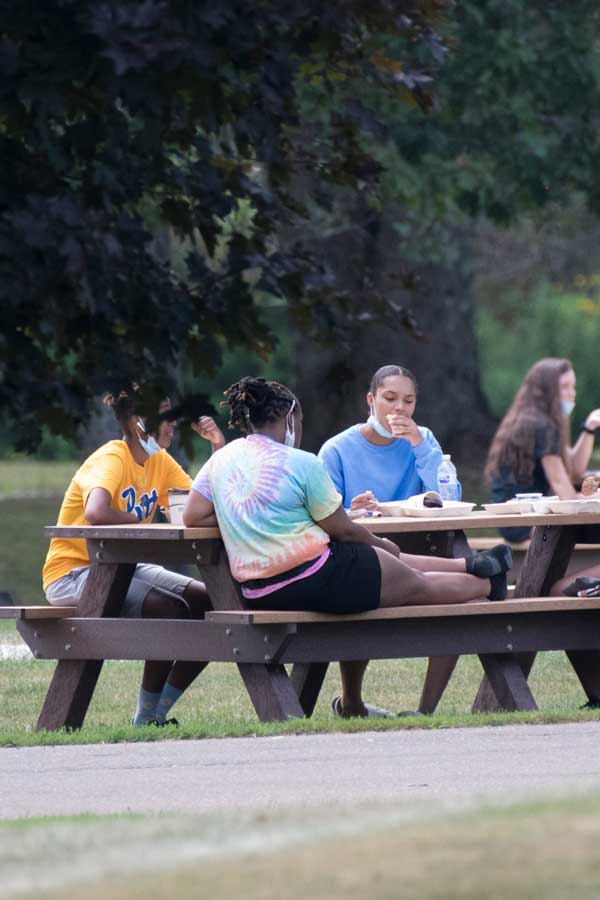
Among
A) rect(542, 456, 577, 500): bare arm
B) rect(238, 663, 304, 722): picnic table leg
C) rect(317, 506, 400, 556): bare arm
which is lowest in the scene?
rect(542, 456, 577, 500): bare arm

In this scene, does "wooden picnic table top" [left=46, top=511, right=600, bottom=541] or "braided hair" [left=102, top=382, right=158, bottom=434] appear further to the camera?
"wooden picnic table top" [left=46, top=511, right=600, bottom=541]

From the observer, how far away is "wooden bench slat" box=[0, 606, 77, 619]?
8.97m

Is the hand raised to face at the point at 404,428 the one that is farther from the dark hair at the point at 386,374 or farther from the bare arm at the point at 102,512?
the bare arm at the point at 102,512

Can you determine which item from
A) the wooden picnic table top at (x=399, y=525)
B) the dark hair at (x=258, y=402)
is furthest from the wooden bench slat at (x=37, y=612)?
the dark hair at (x=258, y=402)

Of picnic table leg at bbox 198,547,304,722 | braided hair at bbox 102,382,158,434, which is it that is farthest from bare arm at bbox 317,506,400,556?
braided hair at bbox 102,382,158,434

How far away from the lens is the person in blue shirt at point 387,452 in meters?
9.94

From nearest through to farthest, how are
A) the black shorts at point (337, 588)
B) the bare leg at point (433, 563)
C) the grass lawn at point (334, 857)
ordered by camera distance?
1. the grass lawn at point (334, 857)
2. the black shorts at point (337, 588)
3. the bare leg at point (433, 563)

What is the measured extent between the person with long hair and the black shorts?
3661 mm

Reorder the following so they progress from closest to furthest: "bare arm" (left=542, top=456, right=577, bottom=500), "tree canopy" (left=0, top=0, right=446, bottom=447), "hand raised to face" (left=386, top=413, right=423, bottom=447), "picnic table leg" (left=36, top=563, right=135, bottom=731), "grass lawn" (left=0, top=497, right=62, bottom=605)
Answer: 1. "tree canopy" (left=0, top=0, right=446, bottom=447)
2. "picnic table leg" (left=36, top=563, right=135, bottom=731)
3. "hand raised to face" (left=386, top=413, right=423, bottom=447)
4. "bare arm" (left=542, top=456, right=577, bottom=500)
5. "grass lawn" (left=0, top=497, right=62, bottom=605)

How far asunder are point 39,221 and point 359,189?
173cm

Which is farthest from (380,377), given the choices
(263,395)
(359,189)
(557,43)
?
(557,43)

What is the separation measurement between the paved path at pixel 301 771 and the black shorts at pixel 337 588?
2.22ft

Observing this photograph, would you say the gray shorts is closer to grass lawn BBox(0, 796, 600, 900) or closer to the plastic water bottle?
the plastic water bottle

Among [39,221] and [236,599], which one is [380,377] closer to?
[236,599]
